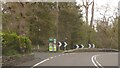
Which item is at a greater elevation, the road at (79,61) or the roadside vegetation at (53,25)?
the roadside vegetation at (53,25)

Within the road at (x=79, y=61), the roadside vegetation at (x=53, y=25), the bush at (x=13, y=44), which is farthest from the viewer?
the roadside vegetation at (x=53, y=25)

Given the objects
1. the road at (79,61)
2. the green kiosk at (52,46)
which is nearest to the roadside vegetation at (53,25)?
the green kiosk at (52,46)

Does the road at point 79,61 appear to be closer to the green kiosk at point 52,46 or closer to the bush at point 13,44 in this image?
the bush at point 13,44

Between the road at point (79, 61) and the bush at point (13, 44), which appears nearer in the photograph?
the road at point (79, 61)

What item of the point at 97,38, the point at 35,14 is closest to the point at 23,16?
the point at 35,14

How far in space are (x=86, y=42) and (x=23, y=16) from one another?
28.0 m

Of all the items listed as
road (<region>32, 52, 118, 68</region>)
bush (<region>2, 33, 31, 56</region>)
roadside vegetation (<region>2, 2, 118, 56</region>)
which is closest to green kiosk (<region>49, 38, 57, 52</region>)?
roadside vegetation (<region>2, 2, 118, 56</region>)

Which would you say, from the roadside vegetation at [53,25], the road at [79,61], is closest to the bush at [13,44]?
the roadside vegetation at [53,25]

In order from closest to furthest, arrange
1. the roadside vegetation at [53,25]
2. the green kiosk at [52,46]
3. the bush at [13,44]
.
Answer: the bush at [13,44] < the roadside vegetation at [53,25] < the green kiosk at [52,46]

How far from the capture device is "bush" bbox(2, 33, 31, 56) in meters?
24.2

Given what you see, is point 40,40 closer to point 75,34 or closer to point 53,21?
point 53,21

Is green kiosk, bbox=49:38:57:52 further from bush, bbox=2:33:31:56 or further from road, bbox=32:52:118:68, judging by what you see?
bush, bbox=2:33:31:56

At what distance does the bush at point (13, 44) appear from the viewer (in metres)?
24.2

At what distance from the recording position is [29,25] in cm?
5219
